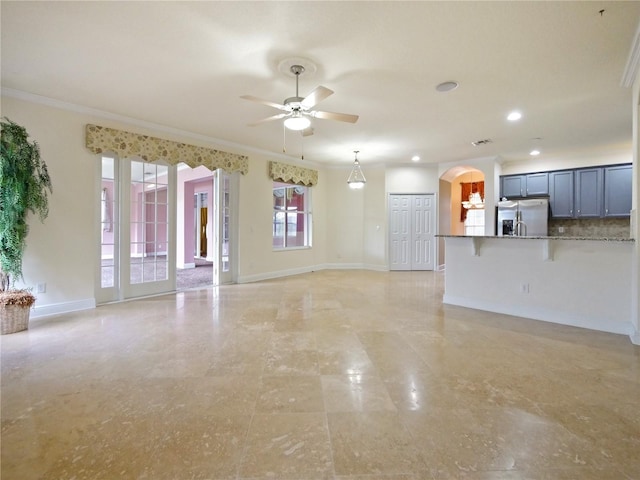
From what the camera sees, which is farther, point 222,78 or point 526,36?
point 222,78

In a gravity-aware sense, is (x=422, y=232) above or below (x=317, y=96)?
below

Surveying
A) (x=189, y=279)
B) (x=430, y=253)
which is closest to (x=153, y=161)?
(x=189, y=279)

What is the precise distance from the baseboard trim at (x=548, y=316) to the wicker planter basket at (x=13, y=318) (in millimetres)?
5346

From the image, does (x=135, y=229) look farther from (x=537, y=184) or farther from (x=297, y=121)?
(x=537, y=184)

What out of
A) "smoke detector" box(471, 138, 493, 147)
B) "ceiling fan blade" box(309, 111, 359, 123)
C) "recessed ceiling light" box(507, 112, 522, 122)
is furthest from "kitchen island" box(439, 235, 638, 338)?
"ceiling fan blade" box(309, 111, 359, 123)

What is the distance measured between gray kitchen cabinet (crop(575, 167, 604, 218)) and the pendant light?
4413 millimetres

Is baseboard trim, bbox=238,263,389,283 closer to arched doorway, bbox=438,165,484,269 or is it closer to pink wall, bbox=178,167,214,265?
arched doorway, bbox=438,165,484,269

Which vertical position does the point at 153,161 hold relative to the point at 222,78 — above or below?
below

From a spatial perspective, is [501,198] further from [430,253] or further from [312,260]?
[312,260]

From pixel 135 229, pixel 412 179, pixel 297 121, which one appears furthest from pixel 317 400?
pixel 412 179

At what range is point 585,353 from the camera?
2.85 metres

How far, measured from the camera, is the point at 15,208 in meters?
3.39

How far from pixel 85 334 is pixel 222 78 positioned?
3098 millimetres

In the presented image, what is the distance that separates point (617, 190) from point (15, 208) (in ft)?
31.1
